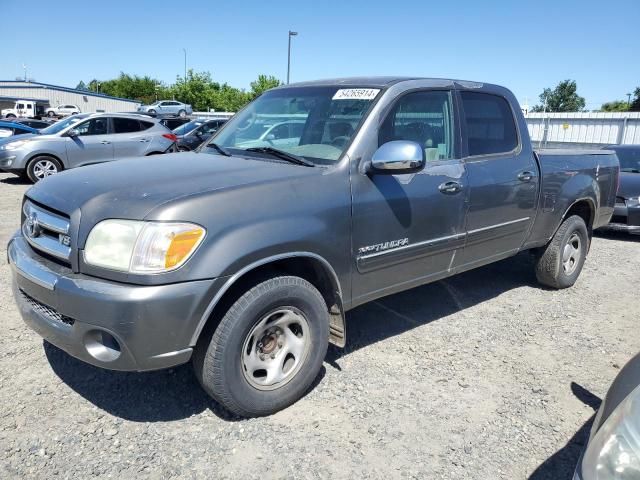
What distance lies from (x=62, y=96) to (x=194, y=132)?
187 feet

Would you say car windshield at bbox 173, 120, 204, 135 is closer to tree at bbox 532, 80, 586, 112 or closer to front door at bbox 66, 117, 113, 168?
front door at bbox 66, 117, 113, 168

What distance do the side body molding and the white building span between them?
64.5 meters

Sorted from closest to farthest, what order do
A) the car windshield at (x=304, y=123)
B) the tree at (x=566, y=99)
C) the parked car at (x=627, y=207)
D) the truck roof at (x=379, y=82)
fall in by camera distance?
the car windshield at (x=304, y=123)
the truck roof at (x=379, y=82)
the parked car at (x=627, y=207)
the tree at (x=566, y=99)

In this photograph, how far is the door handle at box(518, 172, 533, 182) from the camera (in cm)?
436

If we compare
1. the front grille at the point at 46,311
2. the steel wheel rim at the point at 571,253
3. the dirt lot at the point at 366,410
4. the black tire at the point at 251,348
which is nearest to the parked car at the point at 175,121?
the dirt lot at the point at 366,410

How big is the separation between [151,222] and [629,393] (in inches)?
82.9

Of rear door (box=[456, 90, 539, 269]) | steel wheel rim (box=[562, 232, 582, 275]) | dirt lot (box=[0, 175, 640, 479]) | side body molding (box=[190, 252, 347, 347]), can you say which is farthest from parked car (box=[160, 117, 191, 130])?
side body molding (box=[190, 252, 347, 347])

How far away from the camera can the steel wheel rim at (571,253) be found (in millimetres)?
5309

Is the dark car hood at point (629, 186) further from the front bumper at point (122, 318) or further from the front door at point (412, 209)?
the front bumper at point (122, 318)

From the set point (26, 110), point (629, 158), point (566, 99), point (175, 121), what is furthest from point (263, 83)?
point (566, 99)

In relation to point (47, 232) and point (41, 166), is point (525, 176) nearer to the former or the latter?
point (47, 232)

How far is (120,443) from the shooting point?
267 centimetres

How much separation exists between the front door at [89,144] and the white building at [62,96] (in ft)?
179

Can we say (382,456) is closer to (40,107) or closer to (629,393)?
(629,393)
